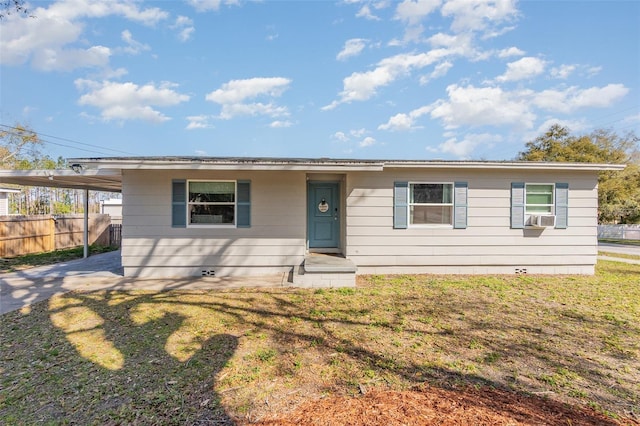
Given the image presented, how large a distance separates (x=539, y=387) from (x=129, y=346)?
Answer: 173 inches

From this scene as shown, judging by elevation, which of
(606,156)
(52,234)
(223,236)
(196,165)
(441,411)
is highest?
(606,156)

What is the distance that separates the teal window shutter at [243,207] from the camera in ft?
23.8

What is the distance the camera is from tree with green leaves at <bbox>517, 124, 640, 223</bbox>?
2080cm

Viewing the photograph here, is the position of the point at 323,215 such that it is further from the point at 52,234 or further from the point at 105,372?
the point at 52,234

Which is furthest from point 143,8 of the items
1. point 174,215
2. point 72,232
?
point 72,232

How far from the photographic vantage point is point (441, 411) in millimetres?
2307

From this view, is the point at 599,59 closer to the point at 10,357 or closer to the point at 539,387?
the point at 539,387

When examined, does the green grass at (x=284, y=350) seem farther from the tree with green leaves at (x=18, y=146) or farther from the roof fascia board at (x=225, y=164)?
the tree with green leaves at (x=18, y=146)

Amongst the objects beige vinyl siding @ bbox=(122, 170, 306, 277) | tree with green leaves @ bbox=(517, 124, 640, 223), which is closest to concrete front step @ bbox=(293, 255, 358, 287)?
beige vinyl siding @ bbox=(122, 170, 306, 277)

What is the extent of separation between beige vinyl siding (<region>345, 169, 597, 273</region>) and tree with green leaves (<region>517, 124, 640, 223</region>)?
15.9 m

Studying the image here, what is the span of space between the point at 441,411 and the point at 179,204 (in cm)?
669

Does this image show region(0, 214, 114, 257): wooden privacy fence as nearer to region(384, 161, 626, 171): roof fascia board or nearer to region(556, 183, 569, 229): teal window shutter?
region(384, 161, 626, 171): roof fascia board

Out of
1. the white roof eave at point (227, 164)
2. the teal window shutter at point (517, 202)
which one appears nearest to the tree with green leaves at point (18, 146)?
the white roof eave at point (227, 164)

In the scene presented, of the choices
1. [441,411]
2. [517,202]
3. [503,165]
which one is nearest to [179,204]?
[441,411]
